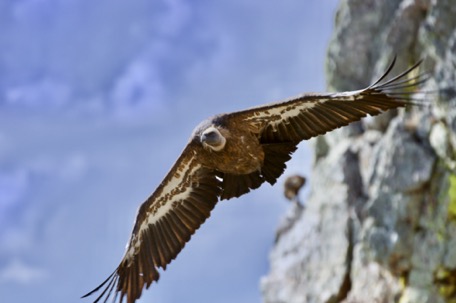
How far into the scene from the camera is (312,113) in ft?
35.5

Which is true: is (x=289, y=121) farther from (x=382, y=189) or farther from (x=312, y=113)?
(x=382, y=189)

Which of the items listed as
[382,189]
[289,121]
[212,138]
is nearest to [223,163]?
[212,138]

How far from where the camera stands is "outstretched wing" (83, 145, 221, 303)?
11531 mm

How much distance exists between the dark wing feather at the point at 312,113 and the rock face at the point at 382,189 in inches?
636

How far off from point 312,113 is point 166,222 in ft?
8.90

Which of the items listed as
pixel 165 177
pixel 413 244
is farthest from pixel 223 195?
pixel 413 244

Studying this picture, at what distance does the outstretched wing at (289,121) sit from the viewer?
10.5m

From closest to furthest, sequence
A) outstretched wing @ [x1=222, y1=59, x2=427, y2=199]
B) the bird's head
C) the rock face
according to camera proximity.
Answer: the bird's head < outstretched wing @ [x1=222, y1=59, x2=427, y2=199] < the rock face

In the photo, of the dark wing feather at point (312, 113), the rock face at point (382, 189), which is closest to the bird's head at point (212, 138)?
the dark wing feather at point (312, 113)

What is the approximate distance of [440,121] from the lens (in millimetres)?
27906

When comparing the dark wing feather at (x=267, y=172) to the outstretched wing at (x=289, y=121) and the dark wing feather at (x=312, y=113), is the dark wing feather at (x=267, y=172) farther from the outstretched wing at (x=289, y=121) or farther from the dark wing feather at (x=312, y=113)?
the dark wing feather at (x=312, y=113)

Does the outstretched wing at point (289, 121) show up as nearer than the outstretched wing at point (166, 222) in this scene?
Yes

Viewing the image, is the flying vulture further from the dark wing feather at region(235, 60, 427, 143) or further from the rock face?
the rock face

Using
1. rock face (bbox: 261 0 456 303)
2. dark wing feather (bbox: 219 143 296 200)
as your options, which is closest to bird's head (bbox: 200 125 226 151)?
dark wing feather (bbox: 219 143 296 200)
